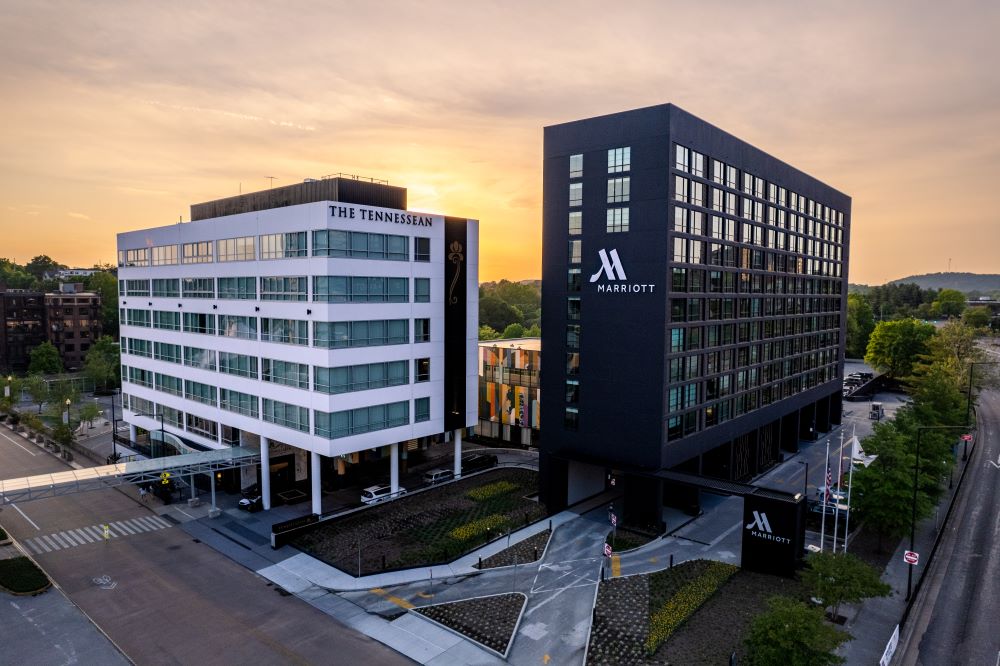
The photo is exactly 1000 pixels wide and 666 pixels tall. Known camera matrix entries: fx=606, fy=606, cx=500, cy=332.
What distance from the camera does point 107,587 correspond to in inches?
1508

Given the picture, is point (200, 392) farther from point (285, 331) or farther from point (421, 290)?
point (421, 290)

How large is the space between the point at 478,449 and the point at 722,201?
129 feet

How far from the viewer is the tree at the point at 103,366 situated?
110500mm

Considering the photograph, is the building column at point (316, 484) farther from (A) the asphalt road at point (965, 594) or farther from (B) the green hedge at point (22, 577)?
(A) the asphalt road at point (965, 594)

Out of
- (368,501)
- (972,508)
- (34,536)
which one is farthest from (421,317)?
(972,508)

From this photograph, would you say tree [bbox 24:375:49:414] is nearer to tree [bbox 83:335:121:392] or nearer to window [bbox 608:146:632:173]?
tree [bbox 83:335:121:392]

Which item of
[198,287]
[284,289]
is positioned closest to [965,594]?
[284,289]

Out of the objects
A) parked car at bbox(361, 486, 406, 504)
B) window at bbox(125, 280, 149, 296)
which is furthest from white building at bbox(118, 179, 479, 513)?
window at bbox(125, 280, 149, 296)

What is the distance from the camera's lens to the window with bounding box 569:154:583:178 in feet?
167

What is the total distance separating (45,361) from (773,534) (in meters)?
132

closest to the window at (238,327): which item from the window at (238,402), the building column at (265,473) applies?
the window at (238,402)

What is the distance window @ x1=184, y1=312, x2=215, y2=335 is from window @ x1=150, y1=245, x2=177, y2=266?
20.7 feet

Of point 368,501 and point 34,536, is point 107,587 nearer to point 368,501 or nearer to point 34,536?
point 34,536

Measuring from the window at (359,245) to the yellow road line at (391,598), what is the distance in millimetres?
25113
